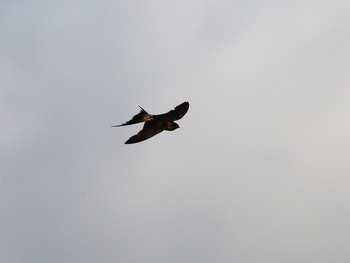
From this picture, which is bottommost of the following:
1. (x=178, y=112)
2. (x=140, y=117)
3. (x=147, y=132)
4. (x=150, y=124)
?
(x=147, y=132)

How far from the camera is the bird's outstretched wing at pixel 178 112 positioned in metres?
34.1

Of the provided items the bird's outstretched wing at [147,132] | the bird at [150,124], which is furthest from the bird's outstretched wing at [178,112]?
the bird's outstretched wing at [147,132]

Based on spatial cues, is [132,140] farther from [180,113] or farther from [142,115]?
[180,113]

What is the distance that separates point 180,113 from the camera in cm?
3475

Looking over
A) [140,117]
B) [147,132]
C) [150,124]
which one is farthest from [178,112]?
[140,117]

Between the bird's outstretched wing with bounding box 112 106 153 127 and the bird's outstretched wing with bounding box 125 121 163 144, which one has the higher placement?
the bird's outstretched wing with bounding box 112 106 153 127

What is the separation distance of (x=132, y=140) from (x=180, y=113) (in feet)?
18.4

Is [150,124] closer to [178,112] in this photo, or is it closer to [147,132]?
[147,132]

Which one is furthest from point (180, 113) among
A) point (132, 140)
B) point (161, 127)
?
point (132, 140)

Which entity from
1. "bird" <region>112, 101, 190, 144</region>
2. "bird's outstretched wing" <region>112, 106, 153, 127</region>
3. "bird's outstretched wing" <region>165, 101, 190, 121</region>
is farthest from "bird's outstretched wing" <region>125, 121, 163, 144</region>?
"bird's outstretched wing" <region>165, 101, 190, 121</region>

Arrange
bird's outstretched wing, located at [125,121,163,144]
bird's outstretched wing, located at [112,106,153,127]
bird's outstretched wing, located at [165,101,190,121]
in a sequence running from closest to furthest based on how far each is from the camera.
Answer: bird's outstretched wing, located at [112,106,153,127]
bird's outstretched wing, located at [125,121,163,144]
bird's outstretched wing, located at [165,101,190,121]

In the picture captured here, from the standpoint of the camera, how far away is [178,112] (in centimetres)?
3472

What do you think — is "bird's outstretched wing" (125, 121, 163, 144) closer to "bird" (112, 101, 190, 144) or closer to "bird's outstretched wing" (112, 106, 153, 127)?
"bird" (112, 101, 190, 144)

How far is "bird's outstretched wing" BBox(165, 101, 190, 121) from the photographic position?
112 ft
